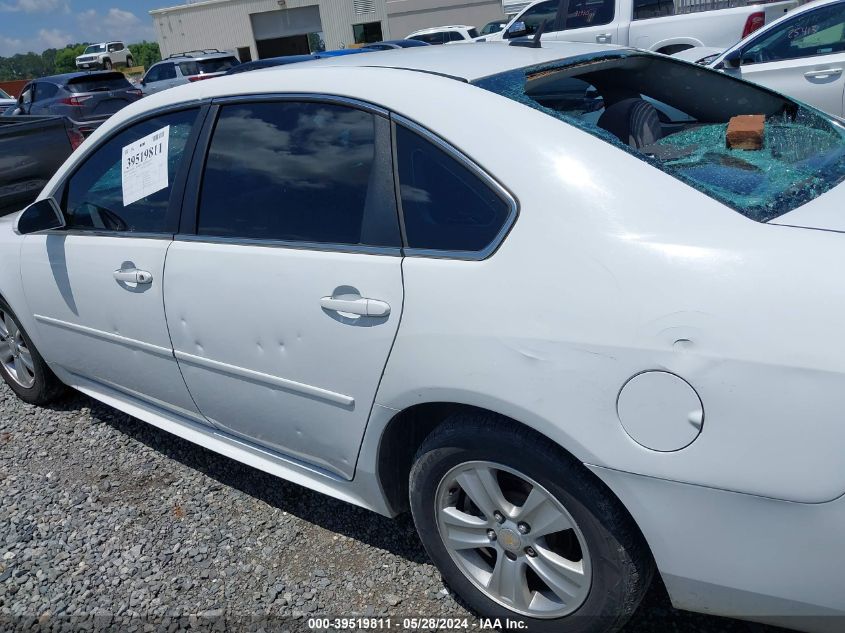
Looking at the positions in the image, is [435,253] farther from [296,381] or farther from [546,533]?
[546,533]

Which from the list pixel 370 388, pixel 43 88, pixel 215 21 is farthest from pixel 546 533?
pixel 215 21

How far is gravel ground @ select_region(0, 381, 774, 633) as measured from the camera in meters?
2.40

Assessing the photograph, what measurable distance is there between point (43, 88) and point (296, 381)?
14.5 meters

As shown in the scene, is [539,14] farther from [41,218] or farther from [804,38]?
[41,218]

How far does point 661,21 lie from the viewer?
33.0 ft

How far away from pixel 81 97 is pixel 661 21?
1024cm

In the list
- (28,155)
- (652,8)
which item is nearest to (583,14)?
(652,8)

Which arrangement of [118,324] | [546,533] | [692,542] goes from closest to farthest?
[692,542] → [546,533] → [118,324]

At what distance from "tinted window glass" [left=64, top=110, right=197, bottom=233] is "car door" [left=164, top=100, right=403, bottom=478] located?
0.18m

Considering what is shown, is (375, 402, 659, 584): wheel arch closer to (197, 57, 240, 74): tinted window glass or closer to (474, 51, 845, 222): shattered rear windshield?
(474, 51, 845, 222): shattered rear windshield

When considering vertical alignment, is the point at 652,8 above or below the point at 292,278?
below

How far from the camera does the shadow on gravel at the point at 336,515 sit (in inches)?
85.5

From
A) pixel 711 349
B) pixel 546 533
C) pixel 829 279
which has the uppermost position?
pixel 829 279

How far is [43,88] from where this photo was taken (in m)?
14.2
